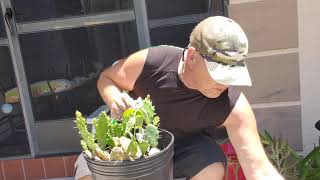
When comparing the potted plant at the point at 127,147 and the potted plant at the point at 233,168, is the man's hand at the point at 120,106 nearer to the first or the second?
the potted plant at the point at 127,147

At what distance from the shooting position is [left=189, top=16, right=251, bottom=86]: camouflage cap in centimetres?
204

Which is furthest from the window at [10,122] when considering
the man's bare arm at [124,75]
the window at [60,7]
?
the man's bare arm at [124,75]

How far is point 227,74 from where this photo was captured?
2.03 meters

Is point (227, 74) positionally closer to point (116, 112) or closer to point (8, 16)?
point (116, 112)

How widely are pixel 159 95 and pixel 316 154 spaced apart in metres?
1.24

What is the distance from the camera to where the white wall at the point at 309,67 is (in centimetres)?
322

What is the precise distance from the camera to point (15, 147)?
3.81 metres

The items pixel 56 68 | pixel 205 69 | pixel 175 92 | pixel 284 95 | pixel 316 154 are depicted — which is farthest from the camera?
pixel 56 68

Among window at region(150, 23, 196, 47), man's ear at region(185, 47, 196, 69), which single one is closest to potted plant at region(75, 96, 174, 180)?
man's ear at region(185, 47, 196, 69)

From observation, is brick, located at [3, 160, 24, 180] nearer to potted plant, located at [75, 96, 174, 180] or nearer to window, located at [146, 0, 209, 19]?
window, located at [146, 0, 209, 19]

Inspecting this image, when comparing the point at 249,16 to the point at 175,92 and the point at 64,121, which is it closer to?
the point at 175,92

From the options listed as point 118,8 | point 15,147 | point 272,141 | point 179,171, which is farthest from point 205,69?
point 15,147

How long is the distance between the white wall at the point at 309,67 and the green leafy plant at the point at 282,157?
38 cm

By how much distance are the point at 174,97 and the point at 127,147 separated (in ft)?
2.23
